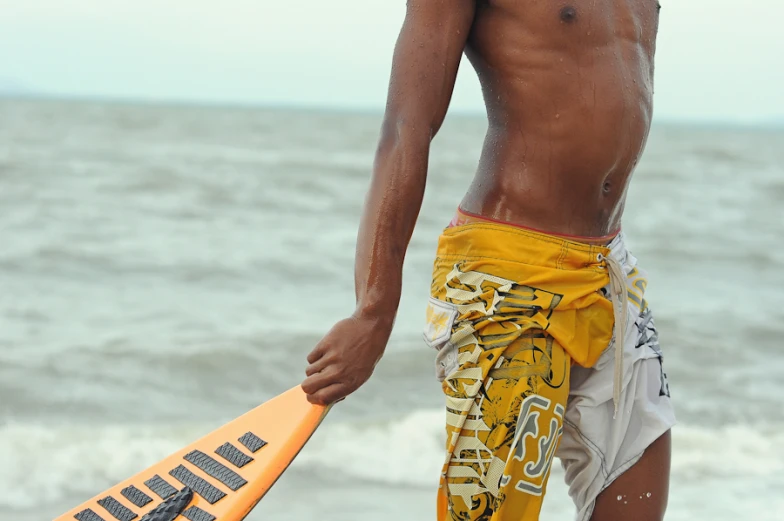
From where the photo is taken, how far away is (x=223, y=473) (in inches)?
69.3

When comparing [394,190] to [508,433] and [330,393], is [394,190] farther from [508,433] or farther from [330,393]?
[508,433]

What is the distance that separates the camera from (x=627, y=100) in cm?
176

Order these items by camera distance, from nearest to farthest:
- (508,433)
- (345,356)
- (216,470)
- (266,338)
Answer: (345,356) → (508,433) → (216,470) → (266,338)

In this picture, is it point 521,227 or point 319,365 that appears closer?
point 319,365

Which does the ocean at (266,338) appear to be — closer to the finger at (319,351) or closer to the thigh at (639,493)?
the thigh at (639,493)

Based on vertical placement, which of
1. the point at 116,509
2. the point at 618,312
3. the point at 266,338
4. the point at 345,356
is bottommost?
the point at 266,338

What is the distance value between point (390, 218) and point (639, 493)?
769 mm

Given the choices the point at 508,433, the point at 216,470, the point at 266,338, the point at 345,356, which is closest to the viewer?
the point at 345,356

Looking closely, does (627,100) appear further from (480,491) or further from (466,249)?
(480,491)

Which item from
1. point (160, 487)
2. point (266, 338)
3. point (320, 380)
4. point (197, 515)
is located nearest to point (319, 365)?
point (320, 380)

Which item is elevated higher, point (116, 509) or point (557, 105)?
point (557, 105)

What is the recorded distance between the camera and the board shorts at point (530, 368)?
1.68 metres

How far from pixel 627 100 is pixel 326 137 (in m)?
27.7

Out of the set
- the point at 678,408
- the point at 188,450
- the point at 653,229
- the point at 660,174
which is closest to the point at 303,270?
the point at 678,408
